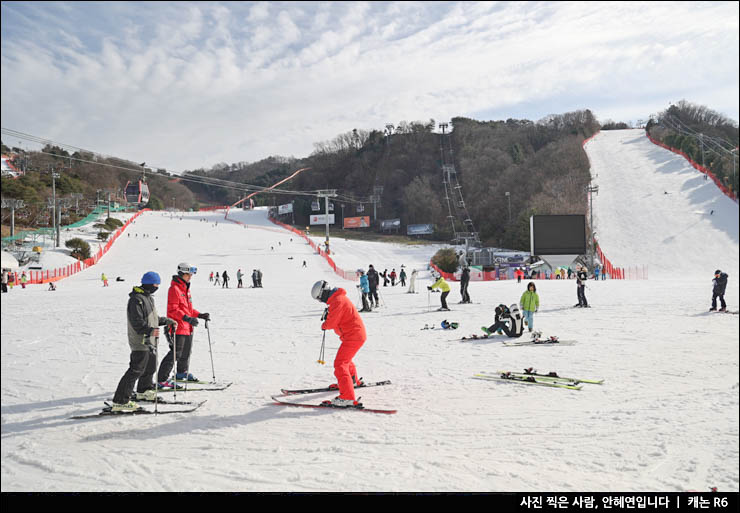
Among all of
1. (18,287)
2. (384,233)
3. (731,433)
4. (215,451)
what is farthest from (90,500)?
(384,233)

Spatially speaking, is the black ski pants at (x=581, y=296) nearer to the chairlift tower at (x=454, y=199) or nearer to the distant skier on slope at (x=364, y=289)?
the distant skier on slope at (x=364, y=289)

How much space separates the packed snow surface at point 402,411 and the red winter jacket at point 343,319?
0.83 meters

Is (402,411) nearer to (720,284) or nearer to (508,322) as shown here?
(508,322)

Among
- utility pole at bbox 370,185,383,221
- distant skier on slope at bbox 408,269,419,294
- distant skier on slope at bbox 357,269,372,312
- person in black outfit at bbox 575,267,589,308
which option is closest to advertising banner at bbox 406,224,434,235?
utility pole at bbox 370,185,383,221

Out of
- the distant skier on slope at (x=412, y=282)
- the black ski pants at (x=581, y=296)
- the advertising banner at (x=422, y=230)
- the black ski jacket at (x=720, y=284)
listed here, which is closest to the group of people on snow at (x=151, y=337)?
the black ski pants at (x=581, y=296)

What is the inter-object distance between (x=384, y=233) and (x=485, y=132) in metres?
28.7

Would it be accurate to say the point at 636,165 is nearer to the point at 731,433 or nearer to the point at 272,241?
the point at 272,241

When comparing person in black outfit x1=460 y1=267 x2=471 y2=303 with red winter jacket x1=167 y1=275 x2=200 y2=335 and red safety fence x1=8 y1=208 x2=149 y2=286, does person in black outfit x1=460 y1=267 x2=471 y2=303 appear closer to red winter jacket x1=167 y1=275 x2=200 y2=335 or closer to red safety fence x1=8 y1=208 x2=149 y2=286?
red winter jacket x1=167 y1=275 x2=200 y2=335

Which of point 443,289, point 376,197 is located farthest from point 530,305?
point 376,197

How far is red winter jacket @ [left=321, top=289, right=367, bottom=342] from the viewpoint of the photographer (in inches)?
224

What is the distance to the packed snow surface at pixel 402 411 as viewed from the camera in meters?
3.88

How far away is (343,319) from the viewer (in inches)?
226

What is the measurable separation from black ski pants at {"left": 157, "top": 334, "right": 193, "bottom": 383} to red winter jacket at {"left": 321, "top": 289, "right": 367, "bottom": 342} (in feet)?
6.54

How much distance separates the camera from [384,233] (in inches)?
2992
